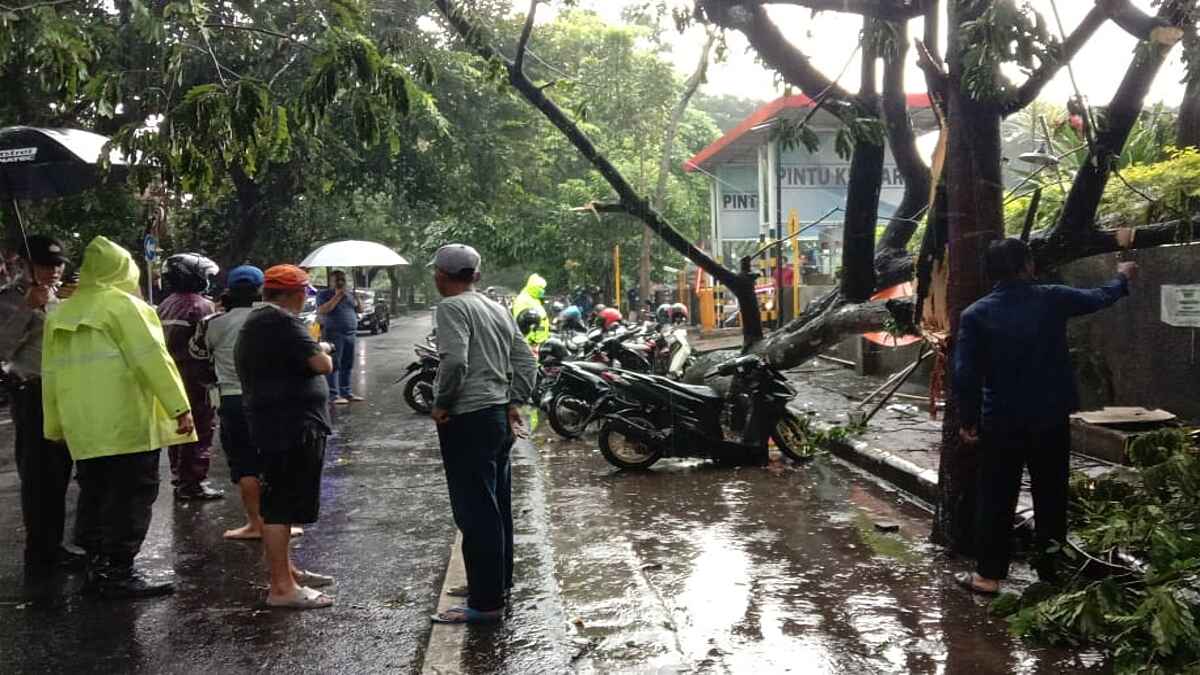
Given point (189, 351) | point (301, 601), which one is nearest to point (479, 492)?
point (301, 601)

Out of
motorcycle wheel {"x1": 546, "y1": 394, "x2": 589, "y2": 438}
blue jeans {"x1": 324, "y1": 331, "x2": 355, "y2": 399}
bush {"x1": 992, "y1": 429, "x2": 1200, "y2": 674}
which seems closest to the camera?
bush {"x1": 992, "y1": 429, "x2": 1200, "y2": 674}

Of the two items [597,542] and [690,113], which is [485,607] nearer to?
[597,542]

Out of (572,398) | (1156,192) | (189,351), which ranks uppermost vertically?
(1156,192)

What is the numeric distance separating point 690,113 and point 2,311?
30780 millimetres

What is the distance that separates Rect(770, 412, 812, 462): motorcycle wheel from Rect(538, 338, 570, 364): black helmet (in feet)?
12.5

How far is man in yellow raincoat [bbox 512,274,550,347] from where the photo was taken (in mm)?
12312

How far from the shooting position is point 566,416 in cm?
1027

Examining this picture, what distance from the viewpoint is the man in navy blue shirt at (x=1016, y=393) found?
4.58m

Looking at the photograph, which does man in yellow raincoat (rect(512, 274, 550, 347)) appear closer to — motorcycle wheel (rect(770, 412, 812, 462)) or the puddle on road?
motorcycle wheel (rect(770, 412, 812, 462))

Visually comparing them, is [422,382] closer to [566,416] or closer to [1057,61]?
[566,416]

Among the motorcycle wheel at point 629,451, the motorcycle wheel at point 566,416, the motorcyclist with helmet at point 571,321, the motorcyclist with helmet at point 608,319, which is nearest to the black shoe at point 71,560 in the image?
the motorcycle wheel at point 629,451

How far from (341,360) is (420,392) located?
1.34 metres

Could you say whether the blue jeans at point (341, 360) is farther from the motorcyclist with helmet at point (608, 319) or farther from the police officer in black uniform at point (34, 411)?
the police officer in black uniform at point (34, 411)

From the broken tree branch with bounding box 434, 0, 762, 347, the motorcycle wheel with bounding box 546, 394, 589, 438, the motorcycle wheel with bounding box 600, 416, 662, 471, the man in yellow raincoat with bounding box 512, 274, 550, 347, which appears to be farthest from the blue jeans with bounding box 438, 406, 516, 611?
the man in yellow raincoat with bounding box 512, 274, 550, 347
